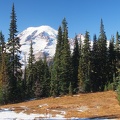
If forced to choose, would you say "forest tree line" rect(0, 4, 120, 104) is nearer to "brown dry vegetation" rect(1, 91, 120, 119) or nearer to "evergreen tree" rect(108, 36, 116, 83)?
"evergreen tree" rect(108, 36, 116, 83)

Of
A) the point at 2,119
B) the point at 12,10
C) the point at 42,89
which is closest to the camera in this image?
the point at 2,119

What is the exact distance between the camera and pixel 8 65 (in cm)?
5822

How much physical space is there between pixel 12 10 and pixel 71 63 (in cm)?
1804

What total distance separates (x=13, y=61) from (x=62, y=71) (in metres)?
A: 11.4

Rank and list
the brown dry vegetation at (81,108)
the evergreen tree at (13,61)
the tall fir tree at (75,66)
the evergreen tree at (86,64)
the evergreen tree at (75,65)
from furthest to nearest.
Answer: the evergreen tree at (75,65), the tall fir tree at (75,66), the evergreen tree at (86,64), the evergreen tree at (13,61), the brown dry vegetation at (81,108)

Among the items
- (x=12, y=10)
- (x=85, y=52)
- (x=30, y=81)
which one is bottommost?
(x=30, y=81)

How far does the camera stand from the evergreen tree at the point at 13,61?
5650 centimetres

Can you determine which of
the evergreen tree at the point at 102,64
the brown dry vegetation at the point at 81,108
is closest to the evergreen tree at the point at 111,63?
the evergreen tree at the point at 102,64

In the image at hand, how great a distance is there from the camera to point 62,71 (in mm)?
62688

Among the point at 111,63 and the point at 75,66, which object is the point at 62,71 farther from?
the point at 111,63

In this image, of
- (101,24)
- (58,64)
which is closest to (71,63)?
(58,64)

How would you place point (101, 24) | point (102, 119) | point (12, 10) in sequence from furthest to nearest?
point (101, 24) → point (12, 10) → point (102, 119)

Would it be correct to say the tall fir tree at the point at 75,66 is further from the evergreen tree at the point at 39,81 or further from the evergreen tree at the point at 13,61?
the evergreen tree at the point at 13,61

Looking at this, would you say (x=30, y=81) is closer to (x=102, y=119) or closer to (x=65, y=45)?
(x=65, y=45)
